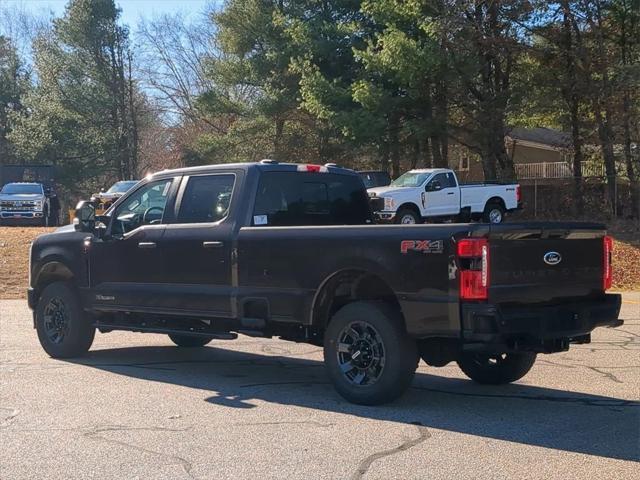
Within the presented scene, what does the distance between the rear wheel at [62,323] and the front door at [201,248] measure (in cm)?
153

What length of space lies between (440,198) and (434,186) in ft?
1.30

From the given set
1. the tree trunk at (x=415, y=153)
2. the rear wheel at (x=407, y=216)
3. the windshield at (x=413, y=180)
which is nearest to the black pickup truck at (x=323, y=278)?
the rear wheel at (x=407, y=216)

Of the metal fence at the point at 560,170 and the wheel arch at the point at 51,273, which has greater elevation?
the metal fence at the point at 560,170

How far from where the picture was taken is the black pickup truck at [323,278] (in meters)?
6.30

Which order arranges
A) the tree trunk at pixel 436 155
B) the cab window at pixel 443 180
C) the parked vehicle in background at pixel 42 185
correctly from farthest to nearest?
1. the tree trunk at pixel 436 155
2. the parked vehicle in background at pixel 42 185
3. the cab window at pixel 443 180

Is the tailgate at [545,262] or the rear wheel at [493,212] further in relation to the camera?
the rear wheel at [493,212]

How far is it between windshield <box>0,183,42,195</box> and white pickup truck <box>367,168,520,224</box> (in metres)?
15.2

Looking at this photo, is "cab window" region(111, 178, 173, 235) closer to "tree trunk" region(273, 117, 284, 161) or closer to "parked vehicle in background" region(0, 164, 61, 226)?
"parked vehicle in background" region(0, 164, 61, 226)

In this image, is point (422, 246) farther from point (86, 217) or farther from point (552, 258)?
point (86, 217)

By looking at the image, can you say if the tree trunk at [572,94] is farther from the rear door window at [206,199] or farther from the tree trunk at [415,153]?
the rear door window at [206,199]

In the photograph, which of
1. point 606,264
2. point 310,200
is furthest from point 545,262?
point 310,200

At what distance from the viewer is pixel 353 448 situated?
18.7 ft

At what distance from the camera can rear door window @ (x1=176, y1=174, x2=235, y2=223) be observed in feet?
26.5

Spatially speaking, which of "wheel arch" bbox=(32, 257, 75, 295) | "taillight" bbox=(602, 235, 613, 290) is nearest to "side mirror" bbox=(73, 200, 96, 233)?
"wheel arch" bbox=(32, 257, 75, 295)
